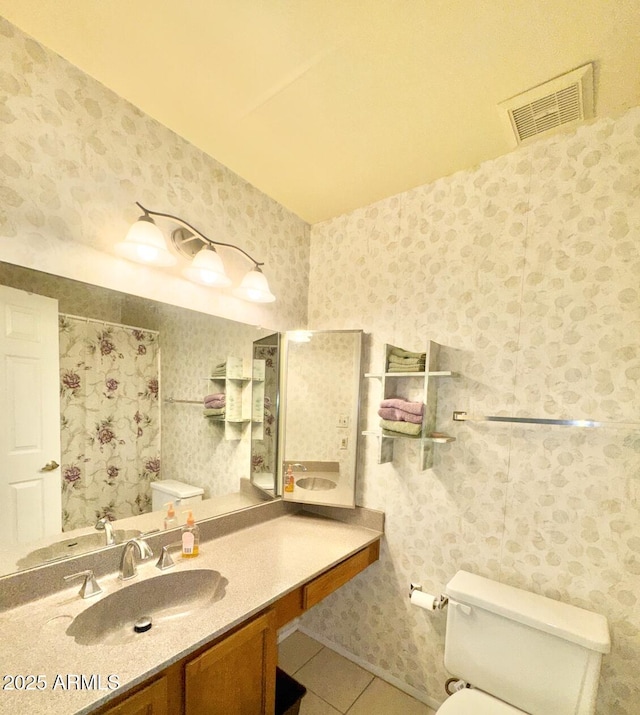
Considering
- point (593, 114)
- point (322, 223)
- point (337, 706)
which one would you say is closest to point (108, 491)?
point (337, 706)

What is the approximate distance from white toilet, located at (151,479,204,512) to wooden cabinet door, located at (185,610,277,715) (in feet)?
1.95

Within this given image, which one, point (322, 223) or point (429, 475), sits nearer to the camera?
point (429, 475)

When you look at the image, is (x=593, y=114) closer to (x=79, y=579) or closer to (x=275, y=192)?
(x=275, y=192)

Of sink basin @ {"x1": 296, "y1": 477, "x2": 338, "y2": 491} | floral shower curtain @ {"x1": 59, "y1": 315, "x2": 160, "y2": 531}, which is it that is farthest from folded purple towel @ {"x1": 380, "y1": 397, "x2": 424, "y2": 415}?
floral shower curtain @ {"x1": 59, "y1": 315, "x2": 160, "y2": 531}

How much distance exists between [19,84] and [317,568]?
1948 mm

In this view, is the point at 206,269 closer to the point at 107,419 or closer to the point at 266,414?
the point at 107,419

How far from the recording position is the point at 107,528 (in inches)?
47.7

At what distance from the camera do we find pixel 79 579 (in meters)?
1.12

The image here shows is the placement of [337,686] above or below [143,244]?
below

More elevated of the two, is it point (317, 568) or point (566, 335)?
point (566, 335)

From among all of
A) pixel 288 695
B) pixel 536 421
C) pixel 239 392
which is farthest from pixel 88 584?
pixel 536 421

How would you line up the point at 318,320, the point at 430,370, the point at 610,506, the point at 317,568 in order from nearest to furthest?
the point at 610,506 → the point at 317,568 → the point at 430,370 → the point at 318,320

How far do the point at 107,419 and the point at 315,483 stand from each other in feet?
3.76

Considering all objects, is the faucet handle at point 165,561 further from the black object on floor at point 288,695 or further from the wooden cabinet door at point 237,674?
the black object on floor at point 288,695
